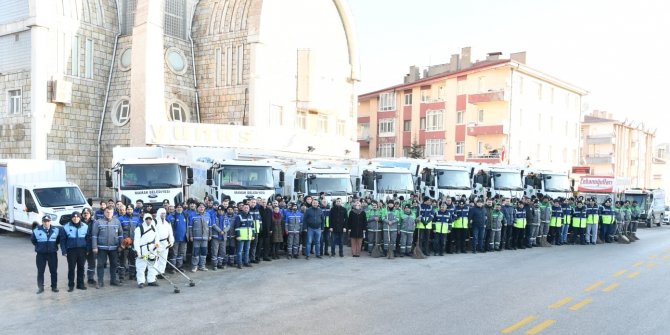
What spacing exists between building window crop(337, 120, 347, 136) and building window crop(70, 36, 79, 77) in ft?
62.2

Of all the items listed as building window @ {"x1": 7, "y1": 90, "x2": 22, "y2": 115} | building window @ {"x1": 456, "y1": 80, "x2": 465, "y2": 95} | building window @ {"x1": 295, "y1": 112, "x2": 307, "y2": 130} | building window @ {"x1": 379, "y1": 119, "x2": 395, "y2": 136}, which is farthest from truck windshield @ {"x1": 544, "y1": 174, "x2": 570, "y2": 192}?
building window @ {"x1": 379, "y1": 119, "x2": 395, "y2": 136}

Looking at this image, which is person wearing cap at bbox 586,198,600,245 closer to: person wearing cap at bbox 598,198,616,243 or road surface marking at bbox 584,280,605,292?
person wearing cap at bbox 598,198,616,243

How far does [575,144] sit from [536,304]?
5232 centimetres

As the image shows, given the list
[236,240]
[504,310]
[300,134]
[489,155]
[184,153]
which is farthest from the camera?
[489,155]

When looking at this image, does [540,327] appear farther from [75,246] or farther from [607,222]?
[607,222]

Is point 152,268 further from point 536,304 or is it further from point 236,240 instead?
point 536,304

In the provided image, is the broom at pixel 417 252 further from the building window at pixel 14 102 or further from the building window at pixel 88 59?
the building window at pixel 14 102

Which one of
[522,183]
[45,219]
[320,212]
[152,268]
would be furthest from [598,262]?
[45,219]

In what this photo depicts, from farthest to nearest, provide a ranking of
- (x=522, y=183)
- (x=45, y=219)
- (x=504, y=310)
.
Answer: (x=522, y=183) < (x=45, y=219) < (x=504, y=310)

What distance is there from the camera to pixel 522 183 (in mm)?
25234

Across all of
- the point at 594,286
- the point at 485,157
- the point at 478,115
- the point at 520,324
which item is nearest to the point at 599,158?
the point at 478,115

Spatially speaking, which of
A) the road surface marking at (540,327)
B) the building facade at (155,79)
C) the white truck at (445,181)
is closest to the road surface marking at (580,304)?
the road surface marking at (540,327)

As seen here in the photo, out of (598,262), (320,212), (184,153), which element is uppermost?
(184,153)

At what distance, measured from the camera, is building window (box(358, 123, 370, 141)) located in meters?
58.2
